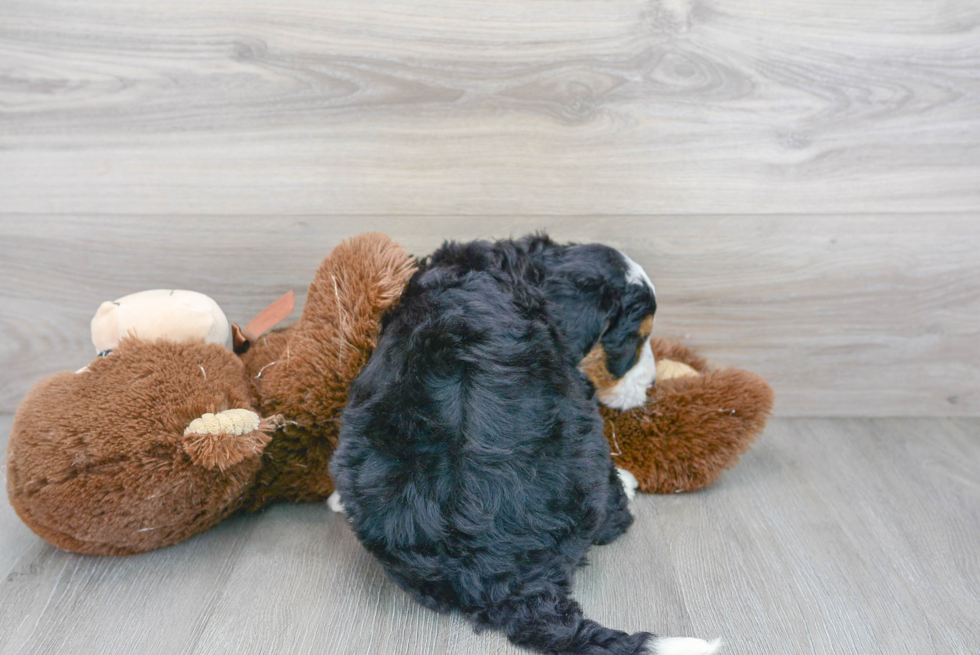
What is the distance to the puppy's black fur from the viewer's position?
3.30ft

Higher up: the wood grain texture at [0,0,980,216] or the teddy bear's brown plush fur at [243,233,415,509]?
the wood grain texture at [0,0,980,216]

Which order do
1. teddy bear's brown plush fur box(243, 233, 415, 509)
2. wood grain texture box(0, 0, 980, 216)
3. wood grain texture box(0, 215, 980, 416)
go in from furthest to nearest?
wood grain texture box(0, 215, 980, 416) → wood grain texture box(0, 0, 980, 216) → teddy bear's brown plush fur box(243, 233, 415, 509)

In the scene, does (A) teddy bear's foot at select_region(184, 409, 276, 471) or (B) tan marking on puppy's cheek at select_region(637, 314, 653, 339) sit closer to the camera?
(A) teddy bear's foot at select_region(184, 409, 276, 471)

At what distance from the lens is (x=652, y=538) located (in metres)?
1.29

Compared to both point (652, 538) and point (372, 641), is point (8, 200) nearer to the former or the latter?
point (372, 641)

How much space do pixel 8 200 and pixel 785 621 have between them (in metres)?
1.77

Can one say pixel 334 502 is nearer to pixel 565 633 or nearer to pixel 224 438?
pixel 224 438

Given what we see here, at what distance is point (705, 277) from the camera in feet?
5.39

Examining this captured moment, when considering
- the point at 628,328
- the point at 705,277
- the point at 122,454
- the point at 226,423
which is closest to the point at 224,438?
the point at 226,423

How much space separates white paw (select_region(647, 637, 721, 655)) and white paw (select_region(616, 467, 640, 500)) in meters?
0.46

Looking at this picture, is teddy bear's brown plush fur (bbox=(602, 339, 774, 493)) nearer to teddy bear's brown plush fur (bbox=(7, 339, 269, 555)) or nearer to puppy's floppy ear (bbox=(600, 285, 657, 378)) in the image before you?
puppy's floppy ear (bbox=(600, 285, 657, 378))

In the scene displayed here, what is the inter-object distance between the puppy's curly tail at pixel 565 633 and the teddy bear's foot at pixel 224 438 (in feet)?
1.47

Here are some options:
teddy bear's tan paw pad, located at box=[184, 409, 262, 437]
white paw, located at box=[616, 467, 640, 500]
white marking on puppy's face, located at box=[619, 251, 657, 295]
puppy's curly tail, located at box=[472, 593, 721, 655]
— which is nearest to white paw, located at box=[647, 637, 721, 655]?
puppy's curly tail, located at box=[472, 593, 721, 655]

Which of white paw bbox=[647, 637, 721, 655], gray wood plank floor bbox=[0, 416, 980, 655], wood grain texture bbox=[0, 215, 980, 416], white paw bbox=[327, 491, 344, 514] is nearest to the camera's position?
white paw bbox=[647, 637, 721, 655]
